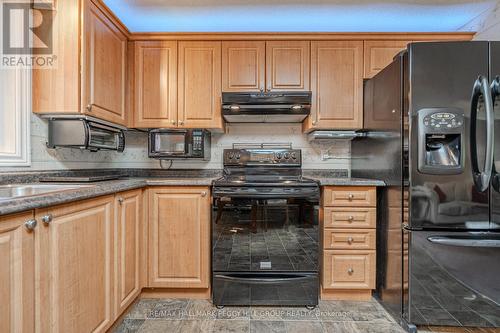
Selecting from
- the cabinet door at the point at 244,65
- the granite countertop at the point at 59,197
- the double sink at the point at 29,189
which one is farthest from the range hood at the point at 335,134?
the double sink at the point at 29,189

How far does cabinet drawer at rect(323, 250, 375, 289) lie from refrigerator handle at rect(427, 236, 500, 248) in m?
0.49

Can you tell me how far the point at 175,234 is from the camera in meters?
1.96

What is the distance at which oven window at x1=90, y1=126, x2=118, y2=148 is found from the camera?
177 centimetres

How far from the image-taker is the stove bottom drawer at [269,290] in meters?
1.91

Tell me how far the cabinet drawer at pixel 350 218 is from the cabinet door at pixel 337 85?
74 cm

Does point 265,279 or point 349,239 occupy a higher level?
point 349,239

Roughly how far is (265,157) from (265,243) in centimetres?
81

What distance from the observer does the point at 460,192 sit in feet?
5.10

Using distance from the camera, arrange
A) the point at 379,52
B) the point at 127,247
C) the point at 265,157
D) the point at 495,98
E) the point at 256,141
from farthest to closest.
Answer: the point at 256,141
the point at 265,157
the point at 379,52
the point at 127,247
the point at 495,98

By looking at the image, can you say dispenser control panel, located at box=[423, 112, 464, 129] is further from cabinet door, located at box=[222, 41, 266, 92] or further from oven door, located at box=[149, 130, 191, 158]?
oven door, located at box=[149, 130, 191, 158]

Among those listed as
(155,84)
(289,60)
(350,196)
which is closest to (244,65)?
(289,60)

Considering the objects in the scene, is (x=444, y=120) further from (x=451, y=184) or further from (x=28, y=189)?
(x=28, y=189)

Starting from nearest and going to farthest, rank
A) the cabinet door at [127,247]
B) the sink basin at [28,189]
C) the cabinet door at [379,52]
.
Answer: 1. the sink basin at [28,189]
2. the cabinet door at [127,247]
3. the cabinet door at [379,52]

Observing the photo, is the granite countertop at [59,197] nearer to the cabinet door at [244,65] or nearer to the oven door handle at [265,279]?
the oven door handle at [265,279]
